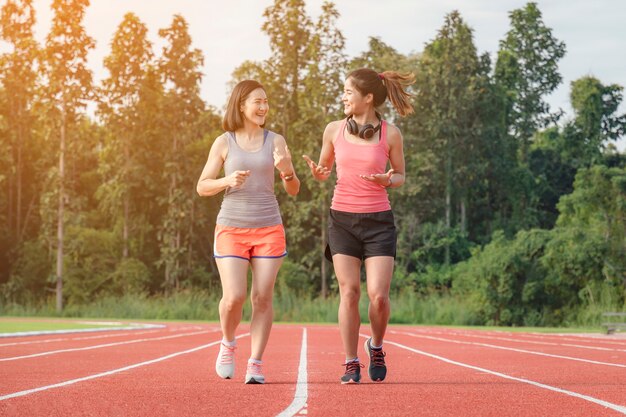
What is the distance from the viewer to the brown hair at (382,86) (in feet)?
27.9

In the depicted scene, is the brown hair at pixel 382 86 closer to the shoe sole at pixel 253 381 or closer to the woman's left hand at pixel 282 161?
the woman's left hand at pixel 282 161

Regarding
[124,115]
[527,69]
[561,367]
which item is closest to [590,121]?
[527,69]

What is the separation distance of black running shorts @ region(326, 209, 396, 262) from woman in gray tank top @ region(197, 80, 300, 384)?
426mm

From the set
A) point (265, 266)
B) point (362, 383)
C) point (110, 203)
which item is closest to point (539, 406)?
point (362, 383)

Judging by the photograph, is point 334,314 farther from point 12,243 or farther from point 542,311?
point 12,243

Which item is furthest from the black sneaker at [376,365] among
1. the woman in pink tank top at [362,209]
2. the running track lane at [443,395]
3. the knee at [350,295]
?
the knee at [350,295]

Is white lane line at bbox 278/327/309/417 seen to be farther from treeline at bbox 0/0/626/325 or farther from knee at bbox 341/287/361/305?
treeline at bbox 0/0/626/325

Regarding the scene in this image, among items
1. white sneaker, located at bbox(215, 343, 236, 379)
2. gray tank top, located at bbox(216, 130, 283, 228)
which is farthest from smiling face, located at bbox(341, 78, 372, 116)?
white sneaker, located at bbox(215, 343, 236, 379)

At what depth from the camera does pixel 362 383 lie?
→ 27.0 ft

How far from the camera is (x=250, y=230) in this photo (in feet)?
27.1

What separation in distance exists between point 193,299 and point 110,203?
1294cm

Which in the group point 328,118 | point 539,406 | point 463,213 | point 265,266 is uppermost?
point 328,118

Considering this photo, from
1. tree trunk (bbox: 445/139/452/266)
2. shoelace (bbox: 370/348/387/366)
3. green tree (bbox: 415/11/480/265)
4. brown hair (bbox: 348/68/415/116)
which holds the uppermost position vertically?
green tree (bbox: 415/11/480/265)

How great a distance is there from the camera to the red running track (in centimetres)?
641
